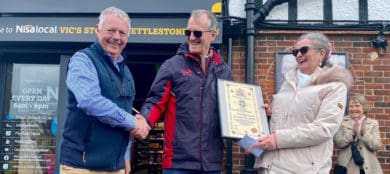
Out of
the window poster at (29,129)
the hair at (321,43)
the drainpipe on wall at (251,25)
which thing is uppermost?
the drainpipe on wall at (251,25)

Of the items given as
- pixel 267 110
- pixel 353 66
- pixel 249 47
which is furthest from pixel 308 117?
pixel 353 66

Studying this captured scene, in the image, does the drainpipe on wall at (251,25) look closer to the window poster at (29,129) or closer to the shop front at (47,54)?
the shop front at (47,54)

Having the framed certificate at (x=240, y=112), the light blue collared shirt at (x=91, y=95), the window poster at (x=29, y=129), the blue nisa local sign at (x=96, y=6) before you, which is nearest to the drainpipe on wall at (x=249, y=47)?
the blue nisa local sign at (x=96, y=6)

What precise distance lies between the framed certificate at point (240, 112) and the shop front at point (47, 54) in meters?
1.97

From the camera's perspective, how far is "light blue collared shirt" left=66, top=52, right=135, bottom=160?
2.58m

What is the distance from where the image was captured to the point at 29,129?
592 cm

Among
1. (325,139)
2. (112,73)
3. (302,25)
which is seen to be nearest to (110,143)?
(112,73)

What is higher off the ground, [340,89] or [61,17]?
[61,17]

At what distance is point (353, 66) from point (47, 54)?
391cm

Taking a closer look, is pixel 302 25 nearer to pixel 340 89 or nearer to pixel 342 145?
pixel 342 145

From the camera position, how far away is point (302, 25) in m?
5.47

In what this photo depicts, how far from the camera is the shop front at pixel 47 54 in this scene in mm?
5246

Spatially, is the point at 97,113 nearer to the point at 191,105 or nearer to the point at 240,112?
the point at 191,105

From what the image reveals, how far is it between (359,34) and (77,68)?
12.8ft
